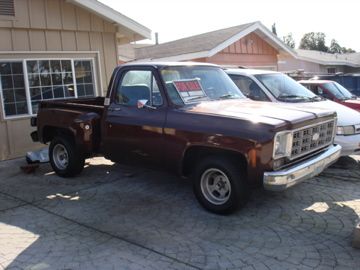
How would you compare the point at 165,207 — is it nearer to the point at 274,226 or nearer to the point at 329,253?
the point at 274,226

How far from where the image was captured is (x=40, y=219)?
18.2ft

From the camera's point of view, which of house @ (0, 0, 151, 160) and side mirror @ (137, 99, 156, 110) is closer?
side mirror @ (137, 99, 156, 110)

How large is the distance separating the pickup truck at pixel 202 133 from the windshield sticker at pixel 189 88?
0.02 meters

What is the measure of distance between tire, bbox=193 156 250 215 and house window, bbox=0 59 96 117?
5772 millimetres

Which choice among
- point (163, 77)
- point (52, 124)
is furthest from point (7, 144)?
point (163, 77)

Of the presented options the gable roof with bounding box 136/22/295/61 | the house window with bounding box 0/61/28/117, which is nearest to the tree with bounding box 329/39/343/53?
the gable roof with bounding box 136/22/295/61

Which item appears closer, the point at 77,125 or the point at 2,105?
the point at 77,125

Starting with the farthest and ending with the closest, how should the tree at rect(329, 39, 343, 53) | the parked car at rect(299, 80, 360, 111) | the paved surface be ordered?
the tree at rect(329, 39, 343, 53) < the parked car at rect(299, 80, 360, 111) < the paved surface

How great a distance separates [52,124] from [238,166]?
12.6 ft

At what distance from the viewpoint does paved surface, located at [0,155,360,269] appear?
13.9 feet

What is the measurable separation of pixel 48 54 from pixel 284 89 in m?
5.55

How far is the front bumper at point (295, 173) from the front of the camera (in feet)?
15.8

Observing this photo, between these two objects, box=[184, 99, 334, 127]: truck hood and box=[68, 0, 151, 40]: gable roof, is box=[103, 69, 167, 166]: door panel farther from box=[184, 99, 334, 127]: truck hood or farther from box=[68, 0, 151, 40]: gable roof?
box=[68, 0, 151, 40]: gable roof

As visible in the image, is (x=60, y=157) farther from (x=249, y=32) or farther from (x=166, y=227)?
(x=249, y=32)
